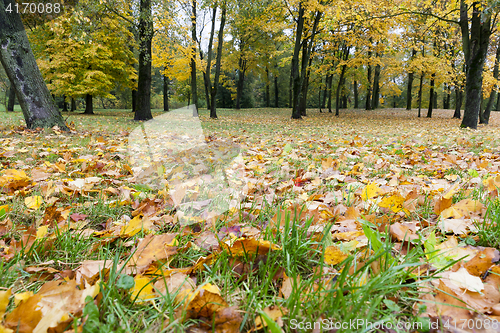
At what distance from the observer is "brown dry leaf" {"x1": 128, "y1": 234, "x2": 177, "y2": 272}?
0.92 m

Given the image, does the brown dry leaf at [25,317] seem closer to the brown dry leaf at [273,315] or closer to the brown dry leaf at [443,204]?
the brown dry leaf at [273,315]

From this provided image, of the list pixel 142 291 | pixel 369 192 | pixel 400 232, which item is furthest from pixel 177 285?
pixel 369 192

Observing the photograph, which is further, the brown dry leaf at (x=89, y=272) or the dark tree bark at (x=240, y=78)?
the dark tree bark at (x=240, y=78)

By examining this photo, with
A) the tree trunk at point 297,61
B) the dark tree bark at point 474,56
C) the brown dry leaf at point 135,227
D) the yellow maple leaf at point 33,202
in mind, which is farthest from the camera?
the tree trunk at point 297,61

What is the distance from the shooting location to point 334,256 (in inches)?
36.0

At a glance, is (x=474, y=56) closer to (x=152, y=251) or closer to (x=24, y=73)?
(x=152, y=251)

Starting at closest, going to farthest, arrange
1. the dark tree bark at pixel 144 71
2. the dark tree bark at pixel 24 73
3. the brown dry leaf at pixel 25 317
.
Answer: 1. the brown dry leaf at pixel 25 317
2. the dark tree bark at pixel 24 73
3. the dark tree bark at pixel 144 71

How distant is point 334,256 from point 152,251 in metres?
0.69

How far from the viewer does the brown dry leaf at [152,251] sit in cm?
92

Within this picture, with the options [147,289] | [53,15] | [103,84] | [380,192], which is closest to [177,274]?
[147,289]

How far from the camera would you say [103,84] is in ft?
52.4

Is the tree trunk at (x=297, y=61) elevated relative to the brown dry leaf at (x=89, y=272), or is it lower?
elevated

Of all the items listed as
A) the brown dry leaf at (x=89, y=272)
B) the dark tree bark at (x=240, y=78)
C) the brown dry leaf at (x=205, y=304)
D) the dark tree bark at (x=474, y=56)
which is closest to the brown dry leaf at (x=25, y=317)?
the brown dry leaf at (x=89, y=272)

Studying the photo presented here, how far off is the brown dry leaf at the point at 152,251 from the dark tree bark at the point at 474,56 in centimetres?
1133
